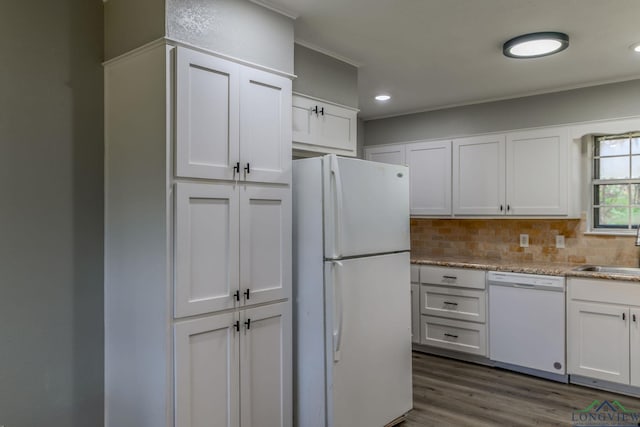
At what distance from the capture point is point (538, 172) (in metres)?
4.06

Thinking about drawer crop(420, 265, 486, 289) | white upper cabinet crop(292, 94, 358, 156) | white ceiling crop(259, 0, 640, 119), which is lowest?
drawer crop(420, 265, 486, 289)

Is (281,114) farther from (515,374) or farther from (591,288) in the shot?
(515,374)

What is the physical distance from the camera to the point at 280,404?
95.8 inches

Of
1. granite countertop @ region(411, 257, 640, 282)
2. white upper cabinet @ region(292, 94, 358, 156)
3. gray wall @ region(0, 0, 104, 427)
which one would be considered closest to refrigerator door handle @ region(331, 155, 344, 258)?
white upper cabinet @ region(292, 94, 358, 156)

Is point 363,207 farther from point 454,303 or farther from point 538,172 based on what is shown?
point 538,172

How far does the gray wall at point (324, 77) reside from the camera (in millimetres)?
2883

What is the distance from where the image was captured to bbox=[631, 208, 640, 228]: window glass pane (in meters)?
3.86

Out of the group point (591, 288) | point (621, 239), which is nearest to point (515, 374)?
point (591, 288)

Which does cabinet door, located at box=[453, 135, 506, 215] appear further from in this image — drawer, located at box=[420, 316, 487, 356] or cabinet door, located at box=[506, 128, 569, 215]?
drawer, located at box=[420, 316, 487, 356]

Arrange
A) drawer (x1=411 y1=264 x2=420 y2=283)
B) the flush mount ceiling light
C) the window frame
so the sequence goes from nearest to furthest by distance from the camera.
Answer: the flush mount ceiling light → the window frame → drawer (x1=411 y1=264 x2=420 y2=283)

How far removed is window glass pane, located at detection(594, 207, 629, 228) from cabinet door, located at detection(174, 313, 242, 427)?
3468 millimetres

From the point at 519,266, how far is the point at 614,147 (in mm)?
1346

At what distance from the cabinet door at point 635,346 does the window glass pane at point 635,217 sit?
906mm

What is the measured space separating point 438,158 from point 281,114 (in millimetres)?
2613
